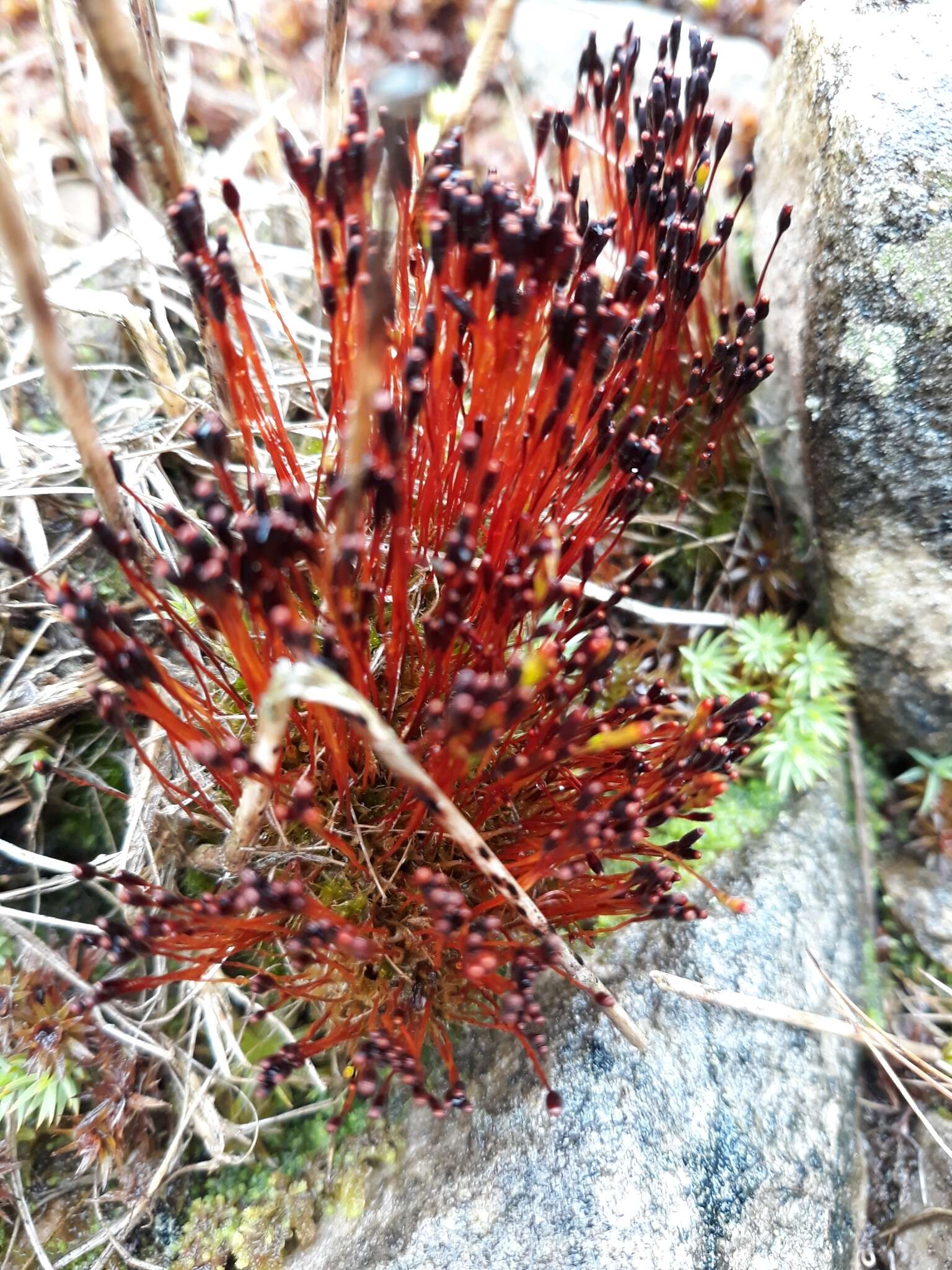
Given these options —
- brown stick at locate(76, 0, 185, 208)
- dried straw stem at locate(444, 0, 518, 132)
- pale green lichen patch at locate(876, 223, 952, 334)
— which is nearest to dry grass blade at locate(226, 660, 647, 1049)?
brown stick at locate(76, 0, 185, 208)

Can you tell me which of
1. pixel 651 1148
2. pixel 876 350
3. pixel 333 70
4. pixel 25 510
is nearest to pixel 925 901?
pixel 651 1148

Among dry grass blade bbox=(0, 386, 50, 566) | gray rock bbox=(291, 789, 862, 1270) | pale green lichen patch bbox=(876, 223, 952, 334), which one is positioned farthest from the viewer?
dry grass blade bbox=(0, 386, 50, 566)

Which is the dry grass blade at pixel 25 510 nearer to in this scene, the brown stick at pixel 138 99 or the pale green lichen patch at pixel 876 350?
the brown stick at pixel 138 99

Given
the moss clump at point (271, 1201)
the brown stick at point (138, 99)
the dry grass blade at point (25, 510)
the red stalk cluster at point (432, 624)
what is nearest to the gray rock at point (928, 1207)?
the red stalk cluster at point (432, 624)

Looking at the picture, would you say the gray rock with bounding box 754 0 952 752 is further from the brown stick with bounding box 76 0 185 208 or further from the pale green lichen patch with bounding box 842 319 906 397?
the brown stick with bounding box 76 0 185 208

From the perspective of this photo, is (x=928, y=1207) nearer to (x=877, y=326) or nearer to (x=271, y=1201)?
(x=271, y=1201)

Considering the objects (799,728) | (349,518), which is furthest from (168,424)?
(799,728)
